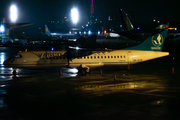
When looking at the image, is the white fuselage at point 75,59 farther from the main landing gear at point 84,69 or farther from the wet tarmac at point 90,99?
the wet tarmac at point 90,99

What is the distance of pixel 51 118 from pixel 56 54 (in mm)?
15266

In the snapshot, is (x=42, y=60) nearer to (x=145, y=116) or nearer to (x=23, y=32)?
(x=145, y=116)

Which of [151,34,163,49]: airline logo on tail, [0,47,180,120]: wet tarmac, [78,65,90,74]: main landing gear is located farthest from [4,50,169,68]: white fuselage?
[0,47,180,120]: wet tarmac

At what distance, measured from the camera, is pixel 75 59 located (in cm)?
2519

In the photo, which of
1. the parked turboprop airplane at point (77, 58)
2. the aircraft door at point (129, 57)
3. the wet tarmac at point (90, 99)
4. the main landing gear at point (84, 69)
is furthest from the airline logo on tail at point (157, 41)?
the main landing gear at point (84, 69)

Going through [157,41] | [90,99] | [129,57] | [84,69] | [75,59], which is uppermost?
[157,41]

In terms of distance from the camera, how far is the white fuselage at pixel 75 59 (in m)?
25.0

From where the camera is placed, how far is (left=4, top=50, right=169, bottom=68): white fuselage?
25.0 metres

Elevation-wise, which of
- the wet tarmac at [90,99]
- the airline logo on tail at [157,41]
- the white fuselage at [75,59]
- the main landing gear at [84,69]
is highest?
the airline logo on tail at [157,41]

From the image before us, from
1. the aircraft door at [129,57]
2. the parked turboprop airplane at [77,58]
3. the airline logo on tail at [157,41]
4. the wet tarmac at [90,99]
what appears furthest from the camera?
the airline logo on tail at [157,41]

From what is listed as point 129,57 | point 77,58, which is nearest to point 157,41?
point 129,57

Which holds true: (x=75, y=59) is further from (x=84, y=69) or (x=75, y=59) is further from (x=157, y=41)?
(x=157, y=41)

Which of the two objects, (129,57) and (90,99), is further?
(129,57)

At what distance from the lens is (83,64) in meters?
25.3
